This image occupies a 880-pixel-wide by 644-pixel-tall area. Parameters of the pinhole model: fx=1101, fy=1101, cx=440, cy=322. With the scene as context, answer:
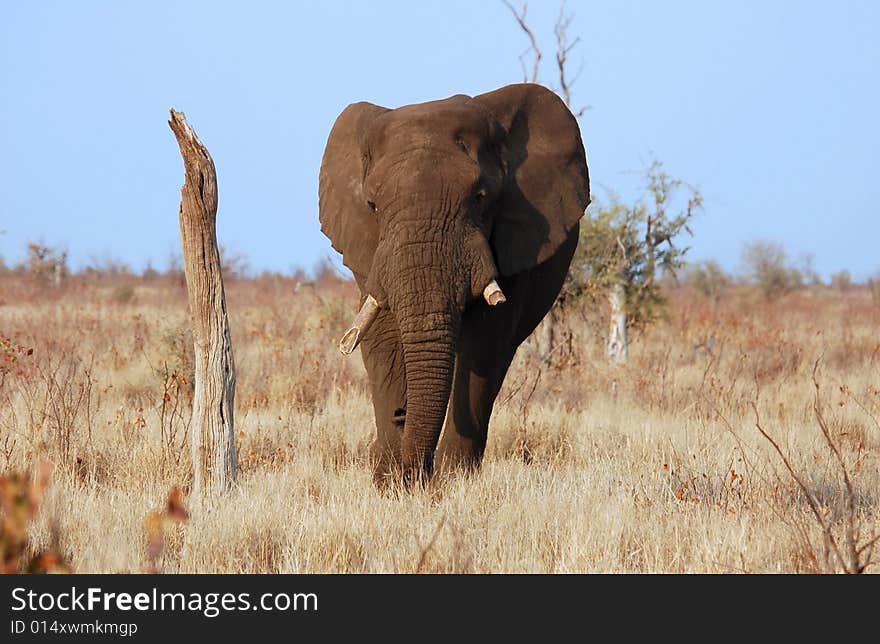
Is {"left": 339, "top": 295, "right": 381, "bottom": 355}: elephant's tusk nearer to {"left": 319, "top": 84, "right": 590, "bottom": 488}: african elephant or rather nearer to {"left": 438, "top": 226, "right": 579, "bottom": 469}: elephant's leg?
{"left": 319, "top": 84, "right": 590, "bottom": 488}: african elephant

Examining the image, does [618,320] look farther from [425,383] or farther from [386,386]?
[425,383]

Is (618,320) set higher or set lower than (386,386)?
higher

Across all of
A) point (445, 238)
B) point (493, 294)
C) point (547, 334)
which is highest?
point (547, 334)

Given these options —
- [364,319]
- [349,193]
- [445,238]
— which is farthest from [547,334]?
[445,238]

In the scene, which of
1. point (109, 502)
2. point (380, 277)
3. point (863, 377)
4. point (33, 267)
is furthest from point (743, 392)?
point (33, 267)

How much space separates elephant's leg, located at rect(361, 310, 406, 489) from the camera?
7.16 meters

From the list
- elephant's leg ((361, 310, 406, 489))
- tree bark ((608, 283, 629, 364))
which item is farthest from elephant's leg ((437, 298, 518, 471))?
tree bark ((608, 283, 629, 364))

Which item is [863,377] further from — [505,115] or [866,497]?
[505,115]

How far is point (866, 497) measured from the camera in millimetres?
6898

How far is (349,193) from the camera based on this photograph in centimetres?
705

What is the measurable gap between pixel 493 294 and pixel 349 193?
129 cm

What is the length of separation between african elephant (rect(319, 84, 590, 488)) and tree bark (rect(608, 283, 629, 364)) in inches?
268
